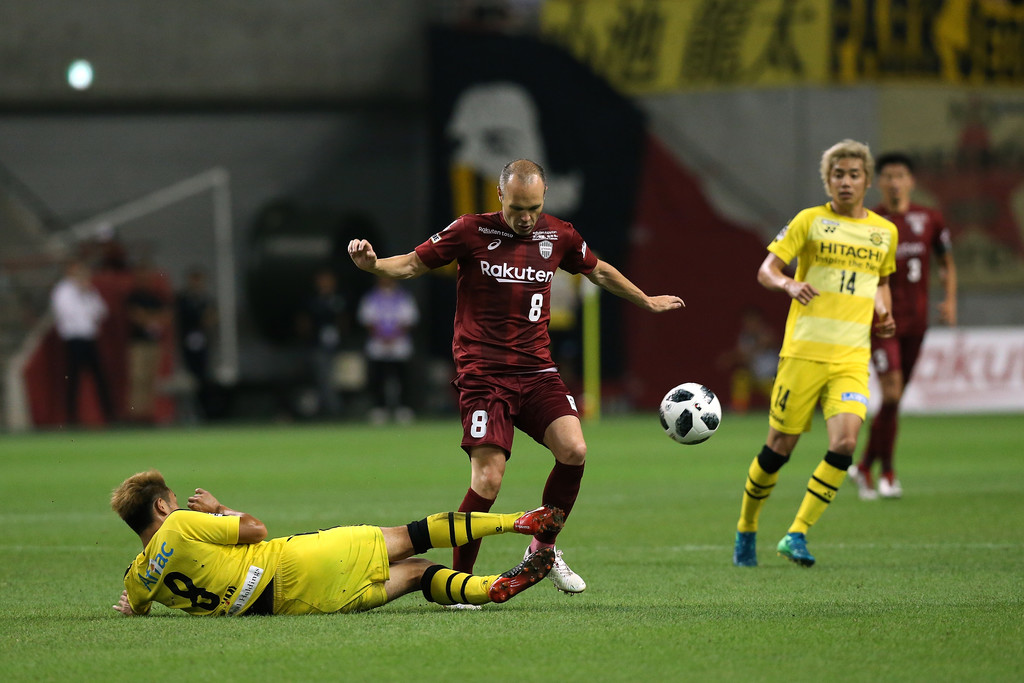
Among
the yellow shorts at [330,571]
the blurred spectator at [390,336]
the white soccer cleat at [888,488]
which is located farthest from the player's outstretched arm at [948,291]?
the blurred spectator at [390,336]

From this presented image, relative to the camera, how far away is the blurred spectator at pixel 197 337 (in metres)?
23.5

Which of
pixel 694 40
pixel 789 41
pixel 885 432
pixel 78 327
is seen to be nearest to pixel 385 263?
pixel 885 432

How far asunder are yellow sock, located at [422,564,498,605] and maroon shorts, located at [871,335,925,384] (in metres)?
5.72

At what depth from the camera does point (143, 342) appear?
22828 mm

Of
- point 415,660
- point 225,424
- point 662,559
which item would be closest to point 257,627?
point 415,660

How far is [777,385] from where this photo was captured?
844 cm

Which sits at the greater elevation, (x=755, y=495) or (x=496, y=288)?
(x=496, y=288)

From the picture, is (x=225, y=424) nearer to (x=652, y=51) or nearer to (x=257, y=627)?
(x=652, y=51)

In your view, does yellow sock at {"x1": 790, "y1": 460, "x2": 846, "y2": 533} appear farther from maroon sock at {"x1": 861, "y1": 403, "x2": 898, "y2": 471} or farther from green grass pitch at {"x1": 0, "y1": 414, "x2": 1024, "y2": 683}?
maroon sock at {"x1": 861, "y1": 403, "x2": 898, "y2": 471}

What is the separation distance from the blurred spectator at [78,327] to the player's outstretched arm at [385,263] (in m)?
16.2

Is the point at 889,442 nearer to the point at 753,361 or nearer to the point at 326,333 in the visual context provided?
the point at 753,361

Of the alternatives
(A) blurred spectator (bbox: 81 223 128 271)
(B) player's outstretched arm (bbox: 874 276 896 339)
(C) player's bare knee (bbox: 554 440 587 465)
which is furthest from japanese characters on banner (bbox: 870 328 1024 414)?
(C) player's bare knee (bbox: 554 440 587 465)

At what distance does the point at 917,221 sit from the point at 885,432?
173cm

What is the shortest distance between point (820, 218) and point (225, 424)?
643 inches
